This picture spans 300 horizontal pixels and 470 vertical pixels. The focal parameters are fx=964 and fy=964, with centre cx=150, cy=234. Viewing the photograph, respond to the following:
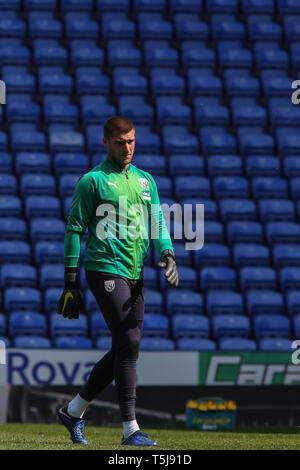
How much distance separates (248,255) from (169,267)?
658 cm

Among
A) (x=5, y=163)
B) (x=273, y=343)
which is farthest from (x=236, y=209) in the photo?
(x=5, y=163)

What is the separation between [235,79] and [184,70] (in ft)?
2.83

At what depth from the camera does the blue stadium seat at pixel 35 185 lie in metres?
11.9

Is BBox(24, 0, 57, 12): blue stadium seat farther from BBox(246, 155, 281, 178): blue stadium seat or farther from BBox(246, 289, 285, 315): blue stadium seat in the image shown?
BBox(246, 289, 285, 315): blue stadium seat

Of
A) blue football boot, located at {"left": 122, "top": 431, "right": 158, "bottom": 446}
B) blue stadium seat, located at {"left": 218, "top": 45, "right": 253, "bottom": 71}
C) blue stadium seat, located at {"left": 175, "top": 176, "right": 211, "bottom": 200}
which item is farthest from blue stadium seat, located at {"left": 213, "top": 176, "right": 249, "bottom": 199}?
→ blue football boot, located at {"left": 122, "top": 431, "right": 158, "bottom": 446}

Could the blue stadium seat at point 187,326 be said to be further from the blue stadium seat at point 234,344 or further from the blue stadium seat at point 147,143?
the blue stadium seat at point 147,143

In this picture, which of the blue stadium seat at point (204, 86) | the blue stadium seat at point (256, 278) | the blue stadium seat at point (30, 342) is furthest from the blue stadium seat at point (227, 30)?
the blue stadium seat at point (30, 342)

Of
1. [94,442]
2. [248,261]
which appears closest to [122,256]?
[94,442]

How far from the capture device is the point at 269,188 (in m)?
12.6

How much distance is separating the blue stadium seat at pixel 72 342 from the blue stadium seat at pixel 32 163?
2.91 meters

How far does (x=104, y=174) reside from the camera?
17.1 feet

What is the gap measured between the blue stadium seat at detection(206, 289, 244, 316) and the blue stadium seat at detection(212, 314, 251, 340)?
0.57ft

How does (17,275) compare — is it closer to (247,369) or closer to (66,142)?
(66,142)

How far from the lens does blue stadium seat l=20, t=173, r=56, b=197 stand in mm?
11945
